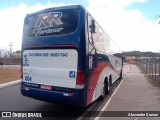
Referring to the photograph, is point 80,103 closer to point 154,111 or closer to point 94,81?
point 94,81

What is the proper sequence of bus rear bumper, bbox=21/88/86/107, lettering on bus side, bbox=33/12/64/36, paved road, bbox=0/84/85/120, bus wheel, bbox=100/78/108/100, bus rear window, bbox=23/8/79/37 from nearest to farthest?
1. bus rear bumper, bbox=21/88/86/107
2. bus rear window, bbox=23/8/79/37
3. lettering on bus side, bbox=33/12/64/36
4. paved road, bbox=0/84/85/120
5. bus wheel, bbox=100/78/108/100

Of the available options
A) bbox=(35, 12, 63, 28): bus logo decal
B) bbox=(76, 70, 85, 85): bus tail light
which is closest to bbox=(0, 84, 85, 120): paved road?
bbox=(76, 70, 85, 85): bus tail light

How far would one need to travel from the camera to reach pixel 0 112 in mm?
8664

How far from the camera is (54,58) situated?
833 centimetres

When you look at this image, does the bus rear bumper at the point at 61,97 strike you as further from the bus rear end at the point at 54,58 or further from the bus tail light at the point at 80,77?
the bus tail light at the point at 80,77

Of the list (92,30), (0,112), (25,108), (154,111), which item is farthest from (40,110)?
(154,111)

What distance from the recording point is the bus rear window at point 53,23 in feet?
26.9

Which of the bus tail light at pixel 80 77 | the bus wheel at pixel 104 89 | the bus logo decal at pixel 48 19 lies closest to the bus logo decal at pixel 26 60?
the bus logo decal at pixel 48 19

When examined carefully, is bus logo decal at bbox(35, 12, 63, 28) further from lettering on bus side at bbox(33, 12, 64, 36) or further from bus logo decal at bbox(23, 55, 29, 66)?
bus logo decal at bbox(23, 55, 29, 66)

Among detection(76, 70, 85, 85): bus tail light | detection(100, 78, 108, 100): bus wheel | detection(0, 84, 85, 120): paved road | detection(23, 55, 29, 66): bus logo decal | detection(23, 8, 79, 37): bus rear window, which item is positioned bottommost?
detection(0, 84, 85, 120): paved road

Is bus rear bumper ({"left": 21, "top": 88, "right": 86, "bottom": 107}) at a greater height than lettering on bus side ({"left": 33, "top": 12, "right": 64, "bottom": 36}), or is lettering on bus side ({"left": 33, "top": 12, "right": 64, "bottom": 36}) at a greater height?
lettering on bus side ({"left": 33, "top": 12, "right": 64, "bottom": 36})

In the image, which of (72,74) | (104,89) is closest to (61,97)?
(72,74)

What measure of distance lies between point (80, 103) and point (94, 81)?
60.1 inches

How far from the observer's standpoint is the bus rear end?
314 inches
